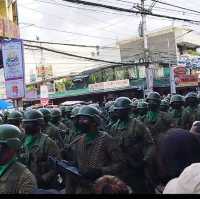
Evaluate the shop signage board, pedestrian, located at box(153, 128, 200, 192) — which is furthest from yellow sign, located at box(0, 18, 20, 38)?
the shop signage board

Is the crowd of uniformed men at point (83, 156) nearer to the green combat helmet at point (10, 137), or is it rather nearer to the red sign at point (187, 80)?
the green combat helmet at point (10, 137)

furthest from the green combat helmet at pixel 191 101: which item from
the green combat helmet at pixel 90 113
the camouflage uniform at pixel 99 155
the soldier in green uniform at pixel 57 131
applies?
the camouflage uniform at pixel 99 155

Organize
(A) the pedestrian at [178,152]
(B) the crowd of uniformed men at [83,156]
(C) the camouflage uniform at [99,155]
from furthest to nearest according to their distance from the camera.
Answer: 1. (C) the camouflage uniform at [99,155]
2. (B) the crowd of uniformed men at [83,156]
3. (A) the pedestrian at [178,152]

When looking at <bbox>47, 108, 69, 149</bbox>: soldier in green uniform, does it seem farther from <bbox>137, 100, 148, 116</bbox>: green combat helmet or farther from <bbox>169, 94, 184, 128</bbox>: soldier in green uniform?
<bbox>169, 94, 184, 128</bbox>: soldier in green uniform

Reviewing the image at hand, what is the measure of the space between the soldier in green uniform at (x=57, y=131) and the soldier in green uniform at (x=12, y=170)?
170 inches

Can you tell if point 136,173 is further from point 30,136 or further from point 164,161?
point 164,161

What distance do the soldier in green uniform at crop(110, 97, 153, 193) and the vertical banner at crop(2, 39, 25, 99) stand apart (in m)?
6.97

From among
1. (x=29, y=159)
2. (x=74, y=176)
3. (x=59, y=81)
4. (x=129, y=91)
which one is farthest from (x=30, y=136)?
(x=59, y=81)

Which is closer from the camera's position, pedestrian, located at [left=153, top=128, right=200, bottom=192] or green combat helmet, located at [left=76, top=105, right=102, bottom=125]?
pedestrian, located at [left=153, top=128, right=200, bottom=192]

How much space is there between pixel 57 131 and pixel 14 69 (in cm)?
604

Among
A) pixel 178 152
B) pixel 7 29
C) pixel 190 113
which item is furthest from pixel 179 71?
pixel 178 152

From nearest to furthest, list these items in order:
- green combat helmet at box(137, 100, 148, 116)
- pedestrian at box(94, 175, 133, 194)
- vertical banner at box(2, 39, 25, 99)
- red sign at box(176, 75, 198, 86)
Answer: pedestrian at box(94, 175, 133, 194)
green combat helmet at box(137, 100, 148, 116)
vertical banner at box(2, 39, 25, 99)
red sign at box(176, 75, 198, 86)

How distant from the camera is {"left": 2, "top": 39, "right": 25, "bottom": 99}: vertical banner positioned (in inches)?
541

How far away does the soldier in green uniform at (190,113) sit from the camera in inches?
418
